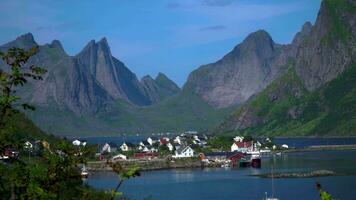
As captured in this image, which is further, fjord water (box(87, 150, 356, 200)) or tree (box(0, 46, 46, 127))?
fjord water (box(87, 150, 356, 200))

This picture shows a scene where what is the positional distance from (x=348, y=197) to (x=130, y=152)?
98.5m

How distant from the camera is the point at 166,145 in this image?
196 m

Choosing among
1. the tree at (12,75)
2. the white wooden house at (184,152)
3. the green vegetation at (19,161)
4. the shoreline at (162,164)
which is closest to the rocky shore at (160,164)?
the shoreline at (162,164)

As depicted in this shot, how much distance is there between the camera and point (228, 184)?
108312 mm

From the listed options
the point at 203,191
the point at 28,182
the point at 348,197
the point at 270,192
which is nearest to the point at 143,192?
the point at 203,191

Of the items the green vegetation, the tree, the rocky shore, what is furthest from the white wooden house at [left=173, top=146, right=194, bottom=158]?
the tree

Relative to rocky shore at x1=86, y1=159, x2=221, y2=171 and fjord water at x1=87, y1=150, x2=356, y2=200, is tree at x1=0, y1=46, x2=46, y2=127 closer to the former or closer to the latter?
fjord water at x1=87, y1=150, x2=356, y2=200

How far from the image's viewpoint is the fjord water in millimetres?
93188

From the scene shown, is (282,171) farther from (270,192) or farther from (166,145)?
(166,145)

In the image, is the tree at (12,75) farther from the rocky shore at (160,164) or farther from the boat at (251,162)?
the boat at (251,162)

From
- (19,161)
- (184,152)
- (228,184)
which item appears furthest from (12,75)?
(184,152)

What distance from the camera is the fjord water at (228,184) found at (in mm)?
93188

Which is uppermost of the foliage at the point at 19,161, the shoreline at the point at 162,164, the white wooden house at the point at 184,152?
the white wooden house at the point at 184,152

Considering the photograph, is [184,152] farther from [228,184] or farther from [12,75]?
[12,75]
